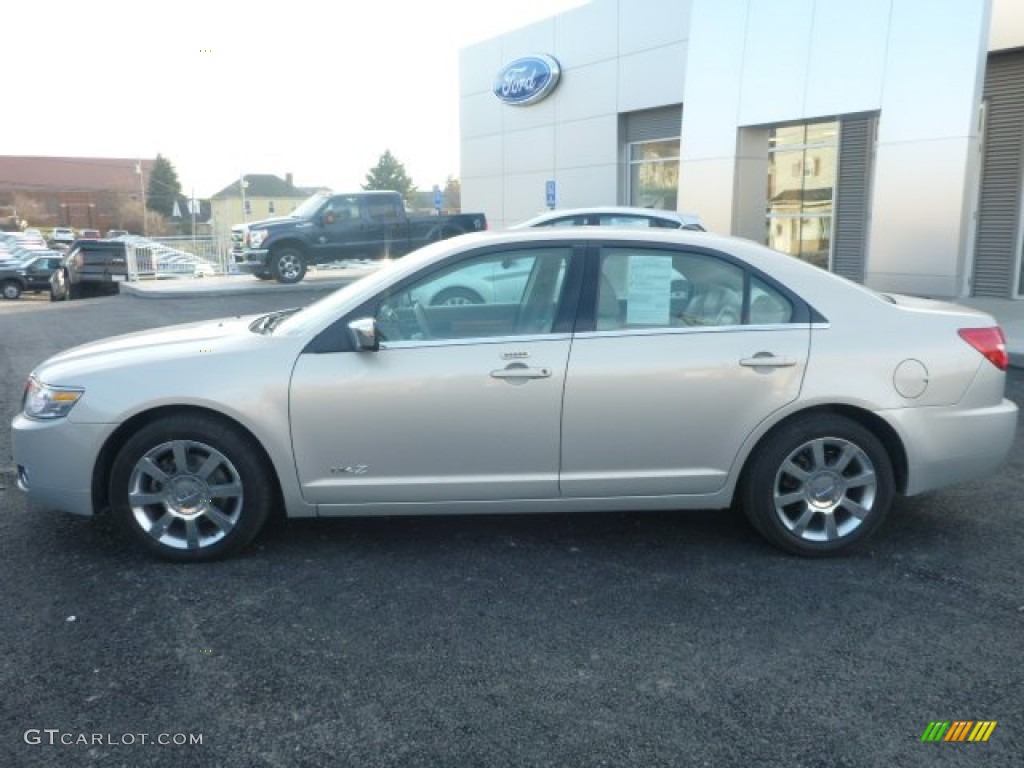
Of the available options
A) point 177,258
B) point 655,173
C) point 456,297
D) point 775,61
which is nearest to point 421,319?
point 456,297

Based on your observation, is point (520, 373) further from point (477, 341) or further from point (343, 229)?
point (343, 229)

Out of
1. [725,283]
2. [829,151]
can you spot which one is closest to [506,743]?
[725,283]

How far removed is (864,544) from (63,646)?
12.1ft

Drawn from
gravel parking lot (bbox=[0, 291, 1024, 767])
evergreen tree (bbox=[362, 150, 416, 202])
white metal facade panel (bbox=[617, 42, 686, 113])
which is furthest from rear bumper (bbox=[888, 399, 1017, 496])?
evergreen tree (bbox=[362, 150, 416, 202])

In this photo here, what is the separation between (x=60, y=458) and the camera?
4.05 meters

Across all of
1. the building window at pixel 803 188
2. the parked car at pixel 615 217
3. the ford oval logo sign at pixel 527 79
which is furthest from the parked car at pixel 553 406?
the ford oval logo sign at pixel 527 79

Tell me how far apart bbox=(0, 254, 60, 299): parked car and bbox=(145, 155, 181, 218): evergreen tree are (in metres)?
78.0

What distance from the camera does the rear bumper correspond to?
4.17 metres

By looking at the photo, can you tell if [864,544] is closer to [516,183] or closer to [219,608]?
[219,608]

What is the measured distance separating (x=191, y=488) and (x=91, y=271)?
68.1ft

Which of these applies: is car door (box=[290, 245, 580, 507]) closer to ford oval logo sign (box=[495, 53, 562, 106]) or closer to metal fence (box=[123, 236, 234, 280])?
metal fence (box=[123, 236, 234, 280])

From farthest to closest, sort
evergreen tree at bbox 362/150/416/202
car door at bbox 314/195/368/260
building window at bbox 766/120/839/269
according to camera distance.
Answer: evergreen tree at bbox 362/150/416/202 < car door at bbox 314/195/368/260 < building window at bbox 766/120/839/269

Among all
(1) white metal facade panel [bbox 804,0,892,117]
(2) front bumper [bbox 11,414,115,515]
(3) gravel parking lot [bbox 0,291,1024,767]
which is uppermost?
(1) white metal facade panel [bbox 804,0,892,117]

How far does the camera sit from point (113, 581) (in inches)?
156
